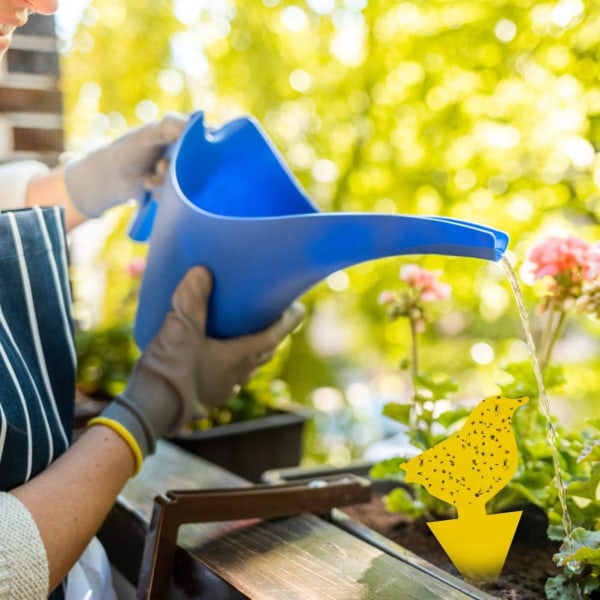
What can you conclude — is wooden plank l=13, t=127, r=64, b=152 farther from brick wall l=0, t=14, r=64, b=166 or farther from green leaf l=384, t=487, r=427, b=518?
green leaf l=384, t=487, r=427, b=518

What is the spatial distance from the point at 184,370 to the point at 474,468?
445 millimetres

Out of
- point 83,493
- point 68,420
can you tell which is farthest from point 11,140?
point 83,493

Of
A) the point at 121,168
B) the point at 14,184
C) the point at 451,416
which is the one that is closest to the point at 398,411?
the point at 451,416

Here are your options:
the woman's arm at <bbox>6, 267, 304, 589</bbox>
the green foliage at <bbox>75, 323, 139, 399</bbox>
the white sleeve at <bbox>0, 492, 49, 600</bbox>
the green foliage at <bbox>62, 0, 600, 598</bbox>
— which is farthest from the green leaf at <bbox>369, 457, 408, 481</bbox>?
the green foliage at <bbox>75, 323, 139, 399</bbox>

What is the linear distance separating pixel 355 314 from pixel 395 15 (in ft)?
3.84

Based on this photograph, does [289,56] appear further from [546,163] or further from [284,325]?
[284,325]

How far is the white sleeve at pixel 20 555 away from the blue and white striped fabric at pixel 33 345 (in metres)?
0.07

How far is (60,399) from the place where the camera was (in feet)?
3.13

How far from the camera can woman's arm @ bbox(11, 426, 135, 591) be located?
79 cm

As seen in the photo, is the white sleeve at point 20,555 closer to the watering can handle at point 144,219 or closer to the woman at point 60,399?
the woman at point 60,399

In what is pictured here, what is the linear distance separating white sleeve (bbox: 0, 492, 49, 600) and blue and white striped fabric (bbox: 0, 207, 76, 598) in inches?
2.7

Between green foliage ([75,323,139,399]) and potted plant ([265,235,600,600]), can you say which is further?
green foliage ([75,323,139,399])

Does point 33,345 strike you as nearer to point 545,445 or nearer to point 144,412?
point 144,412

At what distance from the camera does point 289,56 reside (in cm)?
297
